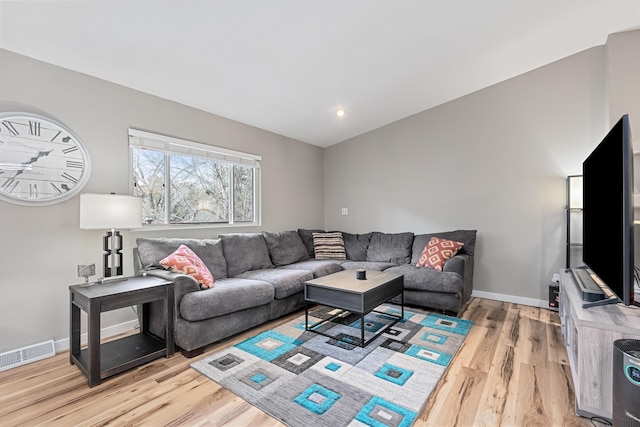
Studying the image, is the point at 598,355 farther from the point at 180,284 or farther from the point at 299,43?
the point at 299,43

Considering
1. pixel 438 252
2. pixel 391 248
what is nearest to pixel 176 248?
pixel 391 248

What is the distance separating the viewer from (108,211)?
2328mm

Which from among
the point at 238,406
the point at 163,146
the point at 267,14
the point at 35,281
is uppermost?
the point at 267,14

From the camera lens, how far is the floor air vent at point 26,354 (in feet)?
7.22

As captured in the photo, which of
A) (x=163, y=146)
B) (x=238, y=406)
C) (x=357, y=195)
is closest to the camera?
(x=238, y=406)

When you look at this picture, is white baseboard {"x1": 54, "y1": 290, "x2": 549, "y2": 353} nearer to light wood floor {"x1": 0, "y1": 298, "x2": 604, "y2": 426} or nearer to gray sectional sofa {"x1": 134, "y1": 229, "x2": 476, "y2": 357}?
light wood floor {"x1": 0, "y1": 298, "x2": 604, "y2": 426}

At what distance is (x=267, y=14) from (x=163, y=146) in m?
1.76

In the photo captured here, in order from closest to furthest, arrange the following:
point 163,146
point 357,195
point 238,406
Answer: point 238,406 → point 163,146 → point 357,195

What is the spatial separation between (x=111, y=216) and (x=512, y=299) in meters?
4.33

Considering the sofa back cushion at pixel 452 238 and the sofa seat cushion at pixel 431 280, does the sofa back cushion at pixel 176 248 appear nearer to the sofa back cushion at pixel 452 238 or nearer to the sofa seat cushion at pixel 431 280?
the sofa seat cushion at pixel 431 280

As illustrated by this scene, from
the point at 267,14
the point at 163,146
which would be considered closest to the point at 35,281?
the point at 163,146

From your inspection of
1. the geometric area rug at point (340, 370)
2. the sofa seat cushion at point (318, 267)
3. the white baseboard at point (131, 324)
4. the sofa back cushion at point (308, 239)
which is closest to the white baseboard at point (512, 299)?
the white baseboard at point (131, 324)

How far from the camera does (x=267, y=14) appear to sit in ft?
7.13

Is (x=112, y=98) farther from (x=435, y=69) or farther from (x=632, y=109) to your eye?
(x=632, y=109)
